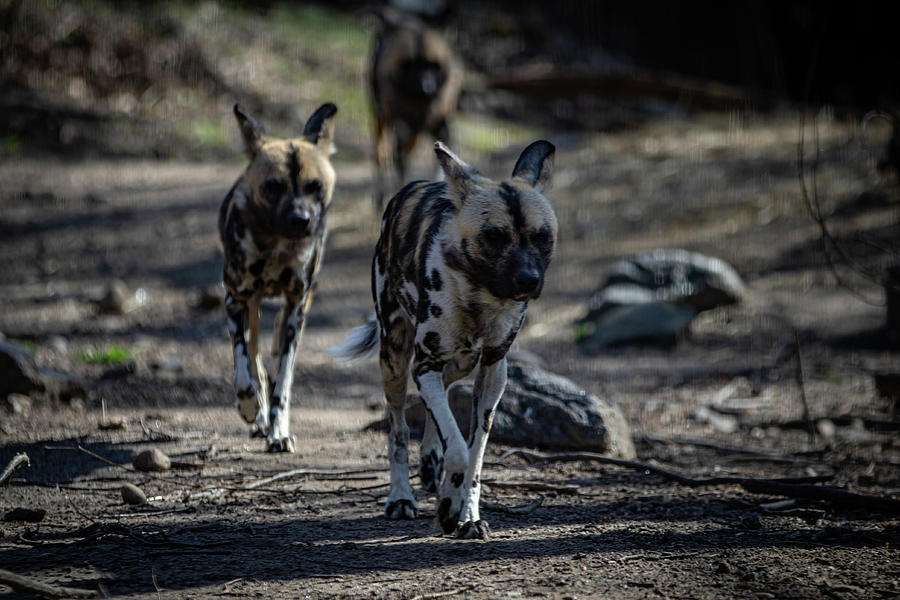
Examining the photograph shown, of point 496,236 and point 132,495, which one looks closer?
point 496,236

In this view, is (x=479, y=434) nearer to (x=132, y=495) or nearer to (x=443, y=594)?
(x=443, y=594)

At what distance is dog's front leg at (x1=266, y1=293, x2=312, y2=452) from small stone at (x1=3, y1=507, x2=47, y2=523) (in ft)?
4.00

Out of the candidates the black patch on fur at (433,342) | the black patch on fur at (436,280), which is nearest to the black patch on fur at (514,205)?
the black patch on fur at (436,280)

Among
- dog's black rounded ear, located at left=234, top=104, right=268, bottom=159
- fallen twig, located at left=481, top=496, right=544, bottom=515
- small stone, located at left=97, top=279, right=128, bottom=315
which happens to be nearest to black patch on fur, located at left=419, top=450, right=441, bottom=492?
fallen twig, located at left=481, top=496, right=544, bottom=515

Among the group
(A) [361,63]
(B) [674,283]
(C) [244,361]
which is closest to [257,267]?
(C) [244,361]

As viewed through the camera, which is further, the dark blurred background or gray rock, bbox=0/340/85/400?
the dark blurred background

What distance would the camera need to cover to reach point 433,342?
3.15 m

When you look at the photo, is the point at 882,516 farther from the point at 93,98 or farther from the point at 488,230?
the point at 93,98

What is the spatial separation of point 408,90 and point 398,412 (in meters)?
6.56

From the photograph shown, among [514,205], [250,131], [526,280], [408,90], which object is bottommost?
[526,280]

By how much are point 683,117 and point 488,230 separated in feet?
34.7

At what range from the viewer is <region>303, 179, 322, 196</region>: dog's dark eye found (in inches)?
177

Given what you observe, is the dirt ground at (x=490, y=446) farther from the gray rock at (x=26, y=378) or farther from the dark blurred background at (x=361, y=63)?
the dark blurred background at (x=361, y=63)

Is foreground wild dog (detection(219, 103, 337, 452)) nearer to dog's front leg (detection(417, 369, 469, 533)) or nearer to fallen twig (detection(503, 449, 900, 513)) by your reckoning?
fallen twig (detection(503, 449, 900, 513))
